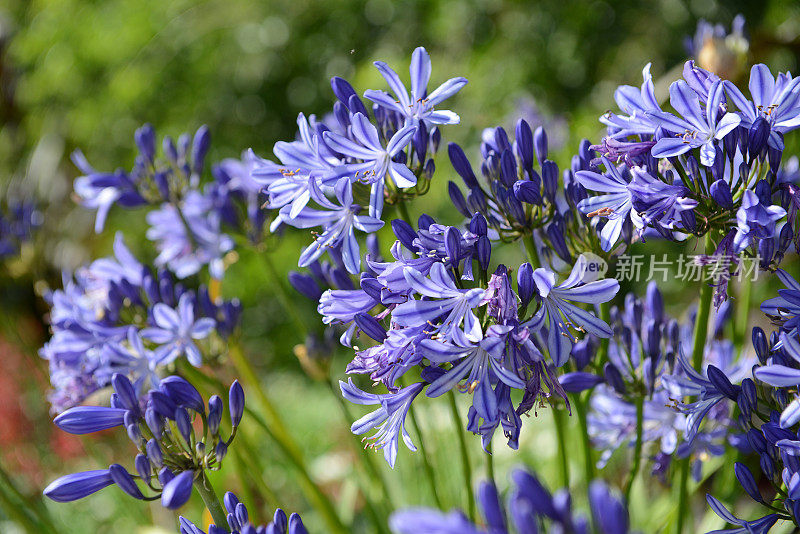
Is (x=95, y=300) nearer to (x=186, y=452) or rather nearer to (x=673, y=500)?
(x=186, y=452)

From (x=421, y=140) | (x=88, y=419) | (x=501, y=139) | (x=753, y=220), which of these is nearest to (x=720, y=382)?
(x=753, y=220)

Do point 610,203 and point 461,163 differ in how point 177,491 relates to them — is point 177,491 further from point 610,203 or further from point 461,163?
point 610,203

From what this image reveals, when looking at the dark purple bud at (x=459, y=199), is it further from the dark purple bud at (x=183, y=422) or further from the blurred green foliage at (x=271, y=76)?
the blurred green foliage at (x=271, y=76)

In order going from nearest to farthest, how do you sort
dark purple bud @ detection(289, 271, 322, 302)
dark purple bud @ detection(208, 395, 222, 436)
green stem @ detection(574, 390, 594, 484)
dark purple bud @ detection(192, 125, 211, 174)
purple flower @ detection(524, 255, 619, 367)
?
purple flower @ detection(524, 255, 619, 367), dark purple bud @ detection(208, 395, 222, 436), green stem @ detection(574, 390, 594, 484), dark purple bud @ detection(289, 271, 322, 302), dark purple bud @ detection(192, 125, 211, 174)

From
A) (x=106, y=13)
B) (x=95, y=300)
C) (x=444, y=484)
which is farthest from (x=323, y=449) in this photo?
(x=106, y=13)

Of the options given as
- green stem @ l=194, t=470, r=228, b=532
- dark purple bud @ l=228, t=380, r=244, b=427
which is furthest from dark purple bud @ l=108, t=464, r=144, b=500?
dark purple bud @ l=228, t=380, r=244, b=427

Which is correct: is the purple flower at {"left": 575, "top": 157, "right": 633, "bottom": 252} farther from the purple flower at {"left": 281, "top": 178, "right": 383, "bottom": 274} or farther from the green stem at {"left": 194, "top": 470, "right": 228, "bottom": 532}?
the green stem at {"left": 194, "top": 470, "right": 228, "bottom": 532}
